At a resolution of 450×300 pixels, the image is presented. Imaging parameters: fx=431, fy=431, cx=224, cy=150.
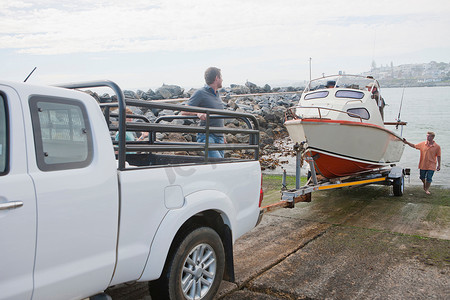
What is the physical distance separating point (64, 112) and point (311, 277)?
326 cm

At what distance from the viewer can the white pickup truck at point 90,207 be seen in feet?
8.12

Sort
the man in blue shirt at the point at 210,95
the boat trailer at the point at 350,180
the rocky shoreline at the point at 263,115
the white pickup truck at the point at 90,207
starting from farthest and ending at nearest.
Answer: the rocky shoreline at the point at 263,115, the boat trailer at the point at 350,180, the man in blue shirt at the point at 210,95, the white pickup truck at the point at 90,207

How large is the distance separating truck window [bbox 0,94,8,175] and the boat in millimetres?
6416

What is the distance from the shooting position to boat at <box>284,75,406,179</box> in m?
8.69

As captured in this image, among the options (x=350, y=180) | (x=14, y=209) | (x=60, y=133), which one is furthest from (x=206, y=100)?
(x=350, y=180)

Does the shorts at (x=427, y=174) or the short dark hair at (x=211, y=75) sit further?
the shorts at (x=427, y=174)

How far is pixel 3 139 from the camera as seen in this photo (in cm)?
249

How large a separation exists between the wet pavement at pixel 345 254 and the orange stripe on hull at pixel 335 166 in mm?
887

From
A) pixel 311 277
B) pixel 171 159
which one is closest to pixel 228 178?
pixel 171 159

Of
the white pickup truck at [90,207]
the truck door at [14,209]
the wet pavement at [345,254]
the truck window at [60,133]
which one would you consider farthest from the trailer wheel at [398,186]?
the truck door at [14,209]

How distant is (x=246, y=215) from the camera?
175 inches

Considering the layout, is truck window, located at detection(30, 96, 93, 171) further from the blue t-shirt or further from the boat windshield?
the boat windshield

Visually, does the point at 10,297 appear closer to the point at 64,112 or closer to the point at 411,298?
the point at 64,112

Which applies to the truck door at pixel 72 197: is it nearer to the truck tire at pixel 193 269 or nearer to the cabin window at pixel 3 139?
the cabin window at pixel 3 139
